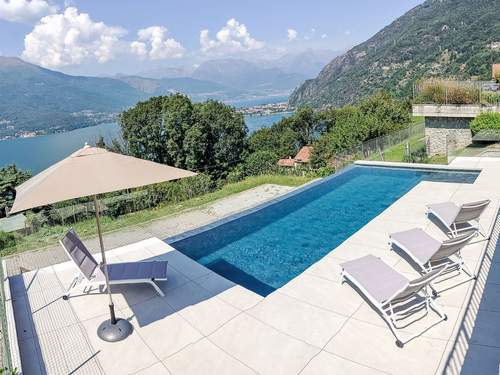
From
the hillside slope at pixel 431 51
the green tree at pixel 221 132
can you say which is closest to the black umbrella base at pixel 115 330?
the green tree at pixel 221 132

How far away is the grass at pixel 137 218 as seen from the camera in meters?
8.56

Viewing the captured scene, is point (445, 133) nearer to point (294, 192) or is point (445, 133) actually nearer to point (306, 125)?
point (294, 192)

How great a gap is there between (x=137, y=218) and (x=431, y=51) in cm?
9635

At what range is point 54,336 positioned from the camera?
15.2 ft

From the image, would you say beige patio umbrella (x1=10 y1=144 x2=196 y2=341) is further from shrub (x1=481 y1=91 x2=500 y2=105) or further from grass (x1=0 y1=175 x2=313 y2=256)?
shrub (x1=481 y1=91 x2=500 y2=105)

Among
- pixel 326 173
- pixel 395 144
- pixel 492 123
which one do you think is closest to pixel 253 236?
pixel 326 173

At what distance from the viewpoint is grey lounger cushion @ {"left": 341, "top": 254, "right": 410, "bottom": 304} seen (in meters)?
4.49

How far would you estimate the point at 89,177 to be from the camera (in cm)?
400

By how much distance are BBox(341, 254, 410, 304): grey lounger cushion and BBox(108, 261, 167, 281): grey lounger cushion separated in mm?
2701

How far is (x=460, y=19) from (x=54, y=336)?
111099 millimetres

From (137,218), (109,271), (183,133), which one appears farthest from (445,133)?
(183,133)

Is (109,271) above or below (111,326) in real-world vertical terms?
above

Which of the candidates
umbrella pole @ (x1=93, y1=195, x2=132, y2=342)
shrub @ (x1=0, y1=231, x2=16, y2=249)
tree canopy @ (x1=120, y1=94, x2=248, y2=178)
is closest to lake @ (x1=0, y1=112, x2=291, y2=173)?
tree canopy @ (x1=120, y1=94, x2=248, y2=178)

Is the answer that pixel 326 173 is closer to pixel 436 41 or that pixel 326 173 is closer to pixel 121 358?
pixel 121 358
